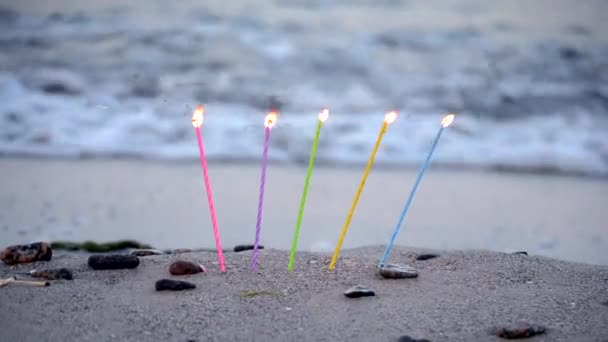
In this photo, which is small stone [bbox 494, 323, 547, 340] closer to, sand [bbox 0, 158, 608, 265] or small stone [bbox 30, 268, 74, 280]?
small stone [bbox 30, 268, 74, 280]

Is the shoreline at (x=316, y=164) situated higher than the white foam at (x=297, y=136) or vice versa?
the white foam at (x=297, y=136)

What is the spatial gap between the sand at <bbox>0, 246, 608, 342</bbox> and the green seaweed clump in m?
0.88

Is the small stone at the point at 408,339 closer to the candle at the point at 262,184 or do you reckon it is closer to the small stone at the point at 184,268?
the candle at the point at 262,184

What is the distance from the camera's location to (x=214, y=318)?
2.94 meters

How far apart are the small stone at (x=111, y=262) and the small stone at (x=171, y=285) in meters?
0.33

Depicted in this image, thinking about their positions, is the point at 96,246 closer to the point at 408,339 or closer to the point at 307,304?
the point at 307,304

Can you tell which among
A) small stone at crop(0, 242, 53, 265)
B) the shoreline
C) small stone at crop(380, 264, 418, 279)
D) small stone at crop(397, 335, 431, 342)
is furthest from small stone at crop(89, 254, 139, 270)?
the shoreline

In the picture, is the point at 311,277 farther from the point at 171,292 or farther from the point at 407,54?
the point at 407,54

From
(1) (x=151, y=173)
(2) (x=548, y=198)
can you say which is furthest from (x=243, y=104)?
(2) (x=548, y=198)

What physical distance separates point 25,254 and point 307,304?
53.7 inches

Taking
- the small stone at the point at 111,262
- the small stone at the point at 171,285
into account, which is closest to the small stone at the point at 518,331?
the small stone at the point at 171,285

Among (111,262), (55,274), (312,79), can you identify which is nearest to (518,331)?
(111,262)

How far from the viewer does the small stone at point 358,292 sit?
10.3 ft

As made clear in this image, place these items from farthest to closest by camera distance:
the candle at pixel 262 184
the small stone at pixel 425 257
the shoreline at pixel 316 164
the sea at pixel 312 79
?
the sea at pixel 312 79, the shoreline at pixel 316 164, the small stone at pixel 425 257, the candle at pixel 262 184
